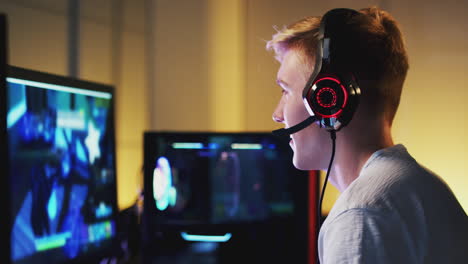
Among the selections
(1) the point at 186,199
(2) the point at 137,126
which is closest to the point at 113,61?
(2) the point at 137,126

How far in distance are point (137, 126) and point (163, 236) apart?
3.96 feet

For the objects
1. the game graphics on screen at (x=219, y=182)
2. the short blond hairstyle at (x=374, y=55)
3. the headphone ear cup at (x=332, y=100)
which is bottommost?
the game graphics on screen at (x=219, y=182)

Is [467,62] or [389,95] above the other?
[467,62]

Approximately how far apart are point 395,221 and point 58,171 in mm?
809

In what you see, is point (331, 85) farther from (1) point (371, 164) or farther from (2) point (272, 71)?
(2) point (272, 71)

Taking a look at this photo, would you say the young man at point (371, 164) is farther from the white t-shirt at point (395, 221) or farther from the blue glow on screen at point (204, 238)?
the blue glow on screen at point (204, 238)

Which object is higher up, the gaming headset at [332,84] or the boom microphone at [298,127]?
the gaming headset at [332,84]

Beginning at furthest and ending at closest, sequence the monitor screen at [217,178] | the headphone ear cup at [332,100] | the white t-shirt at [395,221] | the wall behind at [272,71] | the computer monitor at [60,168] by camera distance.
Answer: the wall behind at [272,71] < the monitor screen at [217,178] < the computer monitor at [60,168] < the headphone ear cup at [332,100] < the white t-shirt at [395,221]

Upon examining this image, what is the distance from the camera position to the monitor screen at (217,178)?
170 centimetres

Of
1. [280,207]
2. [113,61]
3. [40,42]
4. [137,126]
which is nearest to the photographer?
[280,207]

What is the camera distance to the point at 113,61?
104 inches

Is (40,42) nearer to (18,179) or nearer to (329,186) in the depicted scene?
(18,179)

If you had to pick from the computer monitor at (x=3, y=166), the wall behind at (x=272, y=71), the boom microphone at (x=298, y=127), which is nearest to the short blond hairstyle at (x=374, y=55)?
the boom microphone at (x=298, y=127)

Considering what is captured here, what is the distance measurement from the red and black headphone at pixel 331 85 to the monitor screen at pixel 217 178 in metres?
0.77
